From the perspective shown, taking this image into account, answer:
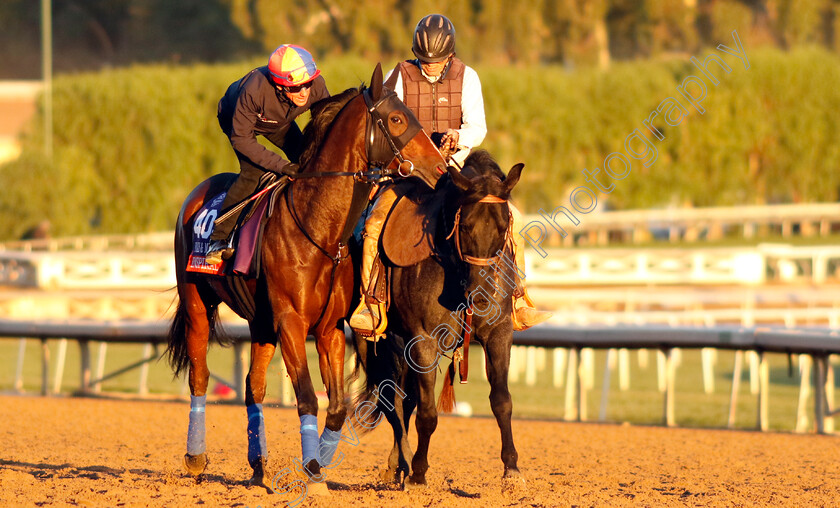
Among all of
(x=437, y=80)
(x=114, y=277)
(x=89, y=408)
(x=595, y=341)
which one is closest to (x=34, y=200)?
(x=114, y=277)

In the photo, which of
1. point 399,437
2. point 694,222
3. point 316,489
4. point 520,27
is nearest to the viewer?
point 316,489

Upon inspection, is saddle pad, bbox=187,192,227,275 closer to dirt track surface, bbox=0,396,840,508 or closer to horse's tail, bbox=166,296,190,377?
horse's tail, bbox=166,296,190,377

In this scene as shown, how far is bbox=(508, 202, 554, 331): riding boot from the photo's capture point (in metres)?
6.34

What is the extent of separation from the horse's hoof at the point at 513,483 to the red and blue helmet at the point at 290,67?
2333 millimetres

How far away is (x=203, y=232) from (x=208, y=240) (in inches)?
3.5

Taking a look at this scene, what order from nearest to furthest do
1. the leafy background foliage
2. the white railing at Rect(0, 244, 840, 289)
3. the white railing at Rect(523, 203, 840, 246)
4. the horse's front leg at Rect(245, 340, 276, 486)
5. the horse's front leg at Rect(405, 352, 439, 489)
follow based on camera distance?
the horse's front leg at Rect(405, 352, 439, 489) → the horse's front leg at Rect(245, 340, 276, 486) → the white railing at Rect(0, 244, 840, 289) → the white railing at Rect(523, 203, 840, 246) → the leafy background foliage

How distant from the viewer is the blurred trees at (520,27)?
1606 inches

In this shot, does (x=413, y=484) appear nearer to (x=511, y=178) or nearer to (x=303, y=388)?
(x=303, y=388)

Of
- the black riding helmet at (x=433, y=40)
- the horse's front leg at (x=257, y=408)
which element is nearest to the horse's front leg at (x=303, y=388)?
the horse's front leg at (x=257, y=408)

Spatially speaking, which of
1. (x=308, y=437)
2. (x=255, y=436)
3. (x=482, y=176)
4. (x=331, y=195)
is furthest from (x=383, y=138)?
(x=255, y=436)

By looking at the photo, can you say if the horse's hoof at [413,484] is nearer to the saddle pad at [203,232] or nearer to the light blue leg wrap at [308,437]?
the light blue leg wrap at [308,437]

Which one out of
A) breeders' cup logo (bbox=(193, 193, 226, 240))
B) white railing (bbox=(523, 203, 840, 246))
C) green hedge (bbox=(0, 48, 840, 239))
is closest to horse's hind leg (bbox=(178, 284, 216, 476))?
breeders' cup logo (bbox=(193, 193, 226, 240))

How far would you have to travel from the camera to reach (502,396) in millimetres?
6090

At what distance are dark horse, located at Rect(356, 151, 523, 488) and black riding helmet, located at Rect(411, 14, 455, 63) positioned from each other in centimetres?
72
